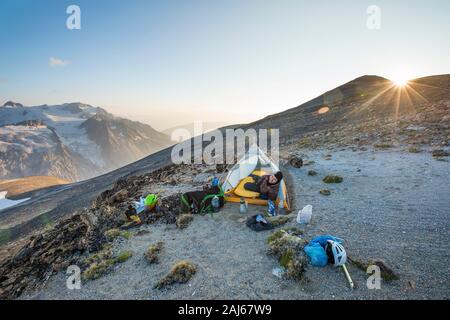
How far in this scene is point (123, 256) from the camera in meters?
6.70

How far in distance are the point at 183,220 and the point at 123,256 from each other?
7.97 feet

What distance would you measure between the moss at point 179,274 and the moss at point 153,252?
2.72 ft

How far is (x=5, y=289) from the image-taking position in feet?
20.3

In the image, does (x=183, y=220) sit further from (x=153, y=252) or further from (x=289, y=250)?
(x=289, y=250)

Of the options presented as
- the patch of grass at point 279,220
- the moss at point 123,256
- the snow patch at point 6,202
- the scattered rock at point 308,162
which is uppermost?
the scattered rock at point 308,162

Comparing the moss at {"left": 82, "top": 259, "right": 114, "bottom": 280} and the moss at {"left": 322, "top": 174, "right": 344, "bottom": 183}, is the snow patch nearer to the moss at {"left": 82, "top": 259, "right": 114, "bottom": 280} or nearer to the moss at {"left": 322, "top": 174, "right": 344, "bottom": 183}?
the moss at {"left": 82, "top": 259, "right": 114, "bottom": 280}

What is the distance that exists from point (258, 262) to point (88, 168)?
20865 centimetres

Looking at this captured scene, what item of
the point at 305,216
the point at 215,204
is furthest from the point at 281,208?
the point at 215,204

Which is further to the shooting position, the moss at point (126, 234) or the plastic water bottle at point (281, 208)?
the plastic water bottle at point (281, 208)

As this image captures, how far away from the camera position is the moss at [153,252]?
251 inches

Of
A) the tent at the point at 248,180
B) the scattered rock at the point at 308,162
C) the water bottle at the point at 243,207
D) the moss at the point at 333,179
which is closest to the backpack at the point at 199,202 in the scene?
the tent at the point at 248,180

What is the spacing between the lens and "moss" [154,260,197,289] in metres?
5.38

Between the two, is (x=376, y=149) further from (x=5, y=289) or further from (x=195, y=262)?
(x=5, y=289)

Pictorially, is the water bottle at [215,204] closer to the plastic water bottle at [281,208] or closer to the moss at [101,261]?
the plastic water bottle at [281,208]
